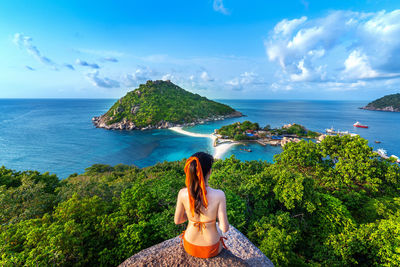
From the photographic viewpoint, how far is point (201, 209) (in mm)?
2904

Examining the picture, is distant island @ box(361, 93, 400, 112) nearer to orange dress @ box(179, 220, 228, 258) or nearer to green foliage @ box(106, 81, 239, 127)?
green foliage @ box(106, 81, 239, 127)

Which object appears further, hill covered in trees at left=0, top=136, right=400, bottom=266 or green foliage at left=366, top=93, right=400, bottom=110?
green foliage at left=366, top=93, right=400, bottom=110

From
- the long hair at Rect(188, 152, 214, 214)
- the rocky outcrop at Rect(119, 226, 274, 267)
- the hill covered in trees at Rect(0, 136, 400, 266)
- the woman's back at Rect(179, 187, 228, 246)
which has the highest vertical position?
the long hair at Rect(188, 152, 214, 214)

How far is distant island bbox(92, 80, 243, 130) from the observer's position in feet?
288

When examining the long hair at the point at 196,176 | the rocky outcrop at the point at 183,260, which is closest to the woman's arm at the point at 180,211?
the long hair at the point at 196,176

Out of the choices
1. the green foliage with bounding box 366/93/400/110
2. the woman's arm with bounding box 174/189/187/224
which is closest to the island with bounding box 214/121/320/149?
the woman's arm with bounding box 174/189/187/224

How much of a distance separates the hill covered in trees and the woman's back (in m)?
4.81

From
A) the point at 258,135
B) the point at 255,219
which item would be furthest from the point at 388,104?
the point at 255,219

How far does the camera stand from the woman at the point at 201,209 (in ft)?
8.82

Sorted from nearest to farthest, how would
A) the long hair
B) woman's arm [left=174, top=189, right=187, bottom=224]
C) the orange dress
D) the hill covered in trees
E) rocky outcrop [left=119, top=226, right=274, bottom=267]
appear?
the long hair, woman's arm [left=174, top=189, right=187, bottom=224], the orange dress, rocky outcrop [left=119, top=226, right=274, bottom=267], the hill covered in trees

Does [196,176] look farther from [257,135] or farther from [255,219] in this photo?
[257,135]

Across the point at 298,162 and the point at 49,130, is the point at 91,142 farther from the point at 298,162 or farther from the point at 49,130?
the point at 298,162

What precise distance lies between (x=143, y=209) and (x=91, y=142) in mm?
65303

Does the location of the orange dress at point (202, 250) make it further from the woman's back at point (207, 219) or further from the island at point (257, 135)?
the island at point (257, 135)
